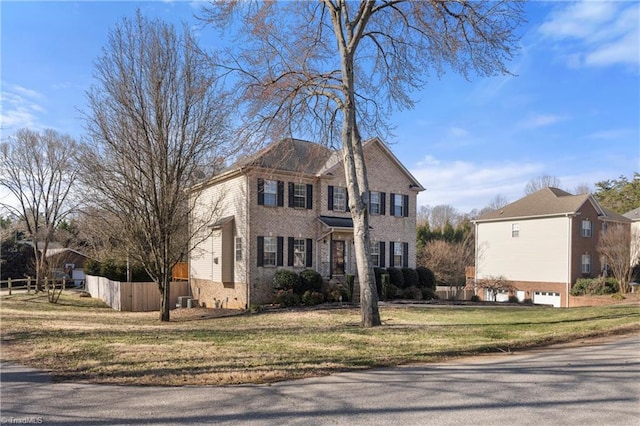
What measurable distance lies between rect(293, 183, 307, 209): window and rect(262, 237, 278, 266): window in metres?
2.24

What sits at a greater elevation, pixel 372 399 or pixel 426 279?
pixel 372 399

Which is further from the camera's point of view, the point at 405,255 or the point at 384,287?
the point at 405,255

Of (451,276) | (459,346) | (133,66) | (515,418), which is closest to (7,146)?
(133,66)

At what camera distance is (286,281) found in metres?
22.5

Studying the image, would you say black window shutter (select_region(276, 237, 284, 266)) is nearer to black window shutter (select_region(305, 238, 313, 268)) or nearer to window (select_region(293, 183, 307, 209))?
black window shutter (select_region(305, 238, 313, 268))

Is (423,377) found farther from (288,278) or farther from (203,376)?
(288,278)

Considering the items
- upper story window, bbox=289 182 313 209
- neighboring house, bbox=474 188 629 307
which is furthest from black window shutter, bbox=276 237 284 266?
neighboring house, bbox=474 188 629 307

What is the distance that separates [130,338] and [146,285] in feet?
52.4

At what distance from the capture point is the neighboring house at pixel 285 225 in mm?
23016

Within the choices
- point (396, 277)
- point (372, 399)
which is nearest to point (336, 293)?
point (396, 277)

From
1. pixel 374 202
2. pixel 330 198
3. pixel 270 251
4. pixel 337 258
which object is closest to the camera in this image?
pixel 270 251

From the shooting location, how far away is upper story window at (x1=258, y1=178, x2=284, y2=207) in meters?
23.1

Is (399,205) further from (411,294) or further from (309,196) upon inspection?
(309,196)

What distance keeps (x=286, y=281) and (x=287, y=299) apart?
2.96 ft
